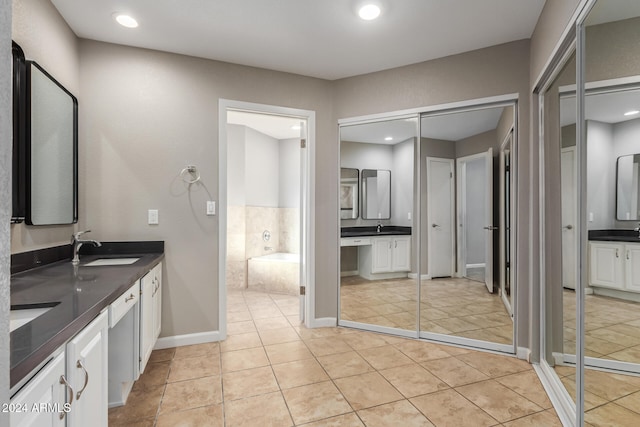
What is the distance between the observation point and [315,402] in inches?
81.4

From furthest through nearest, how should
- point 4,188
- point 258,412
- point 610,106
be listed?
1. point 258,412
2. point 610,106
3. point 4,188

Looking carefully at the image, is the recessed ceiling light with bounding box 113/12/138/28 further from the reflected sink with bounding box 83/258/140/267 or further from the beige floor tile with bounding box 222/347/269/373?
the beige floor tile with bounding box 222/347/269/373

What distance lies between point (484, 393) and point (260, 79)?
3.14 metres

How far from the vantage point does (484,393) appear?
7.13 ft

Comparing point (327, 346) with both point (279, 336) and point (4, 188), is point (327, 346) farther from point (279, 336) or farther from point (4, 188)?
point (4, 188)

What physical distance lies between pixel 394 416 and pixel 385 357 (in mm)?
795

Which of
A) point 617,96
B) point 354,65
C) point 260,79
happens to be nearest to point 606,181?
point 617,96

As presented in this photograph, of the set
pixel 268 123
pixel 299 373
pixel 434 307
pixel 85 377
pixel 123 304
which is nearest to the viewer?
pixel 85 377

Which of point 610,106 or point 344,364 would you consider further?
point 344,364

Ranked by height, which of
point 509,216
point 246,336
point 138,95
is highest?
point 138,95

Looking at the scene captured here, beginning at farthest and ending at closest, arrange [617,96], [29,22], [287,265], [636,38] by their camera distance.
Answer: [287,265] < [29,22] < [617,96] < [636,38]

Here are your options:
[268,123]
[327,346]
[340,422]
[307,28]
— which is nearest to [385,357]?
[327,346]

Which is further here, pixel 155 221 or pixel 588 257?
pixel 155 221

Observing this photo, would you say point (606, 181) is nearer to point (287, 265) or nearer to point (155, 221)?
point (155, 221)
